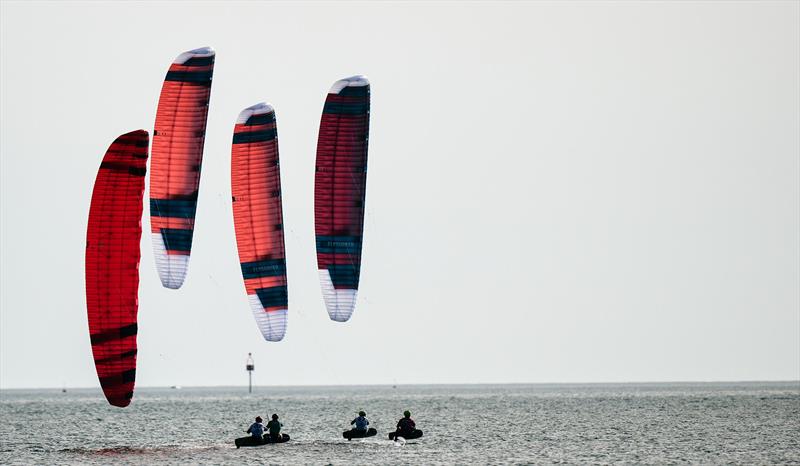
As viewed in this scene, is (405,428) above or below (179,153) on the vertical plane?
below

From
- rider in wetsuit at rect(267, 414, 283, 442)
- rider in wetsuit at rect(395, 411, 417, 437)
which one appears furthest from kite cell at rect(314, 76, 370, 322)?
rider in wetsuit at rect(395, 411, 417, 437)

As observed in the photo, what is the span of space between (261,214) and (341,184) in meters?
3.11

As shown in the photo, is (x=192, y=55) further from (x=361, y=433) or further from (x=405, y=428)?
(x=405, y=428)

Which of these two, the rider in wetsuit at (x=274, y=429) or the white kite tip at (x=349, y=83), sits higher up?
the white kite tip at (x=349, y=83)

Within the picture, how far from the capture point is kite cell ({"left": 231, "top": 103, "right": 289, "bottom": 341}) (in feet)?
172

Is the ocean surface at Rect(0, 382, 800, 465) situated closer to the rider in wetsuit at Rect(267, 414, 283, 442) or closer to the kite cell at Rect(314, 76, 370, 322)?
the rider in wetsuit at Rect(267, 414, 283, 442)

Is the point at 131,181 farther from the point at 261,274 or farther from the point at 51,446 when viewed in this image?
the point at 51,446

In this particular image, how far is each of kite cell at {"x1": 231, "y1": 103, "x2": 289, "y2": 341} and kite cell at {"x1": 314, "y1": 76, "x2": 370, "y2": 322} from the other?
1597 mm

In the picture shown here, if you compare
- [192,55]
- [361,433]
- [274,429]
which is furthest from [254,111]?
[361,433]

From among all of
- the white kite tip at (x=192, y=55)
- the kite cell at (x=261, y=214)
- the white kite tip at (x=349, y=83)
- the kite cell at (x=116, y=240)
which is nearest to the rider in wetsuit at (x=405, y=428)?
the kite cell at (x=261, y=214)

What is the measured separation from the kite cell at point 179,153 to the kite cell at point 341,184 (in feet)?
15.1

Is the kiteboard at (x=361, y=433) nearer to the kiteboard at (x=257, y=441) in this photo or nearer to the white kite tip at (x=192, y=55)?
the kiteboard at (x=257, y=441)

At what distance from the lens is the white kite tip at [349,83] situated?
52875mm

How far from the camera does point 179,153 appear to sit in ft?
167
